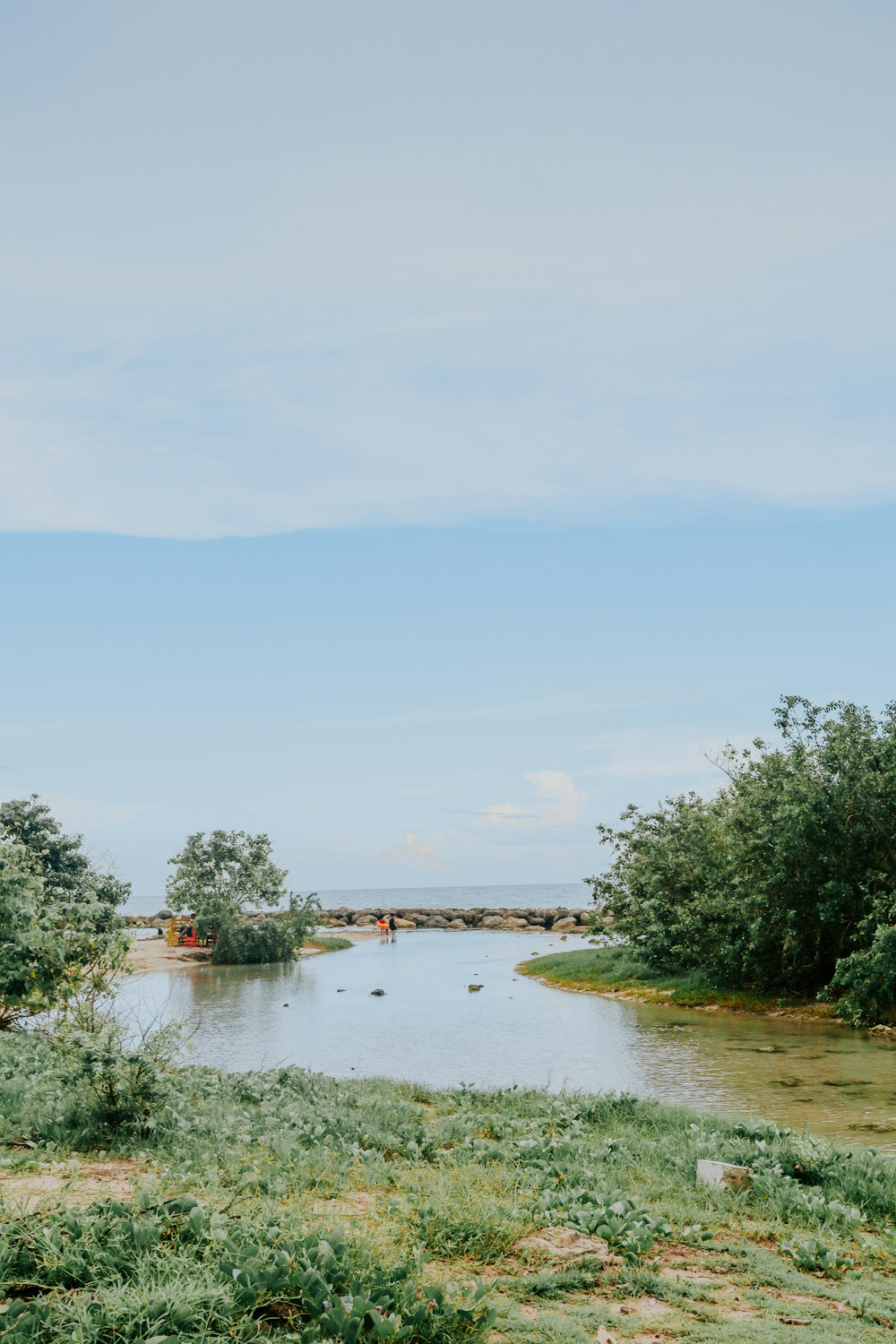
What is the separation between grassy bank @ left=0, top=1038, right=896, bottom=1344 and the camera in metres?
5.50

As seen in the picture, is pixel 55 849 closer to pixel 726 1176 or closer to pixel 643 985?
pixel 643 985

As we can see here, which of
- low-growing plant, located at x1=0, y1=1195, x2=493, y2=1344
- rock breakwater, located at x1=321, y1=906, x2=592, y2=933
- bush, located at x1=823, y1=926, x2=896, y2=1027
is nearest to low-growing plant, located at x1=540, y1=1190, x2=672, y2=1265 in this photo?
low-growing plant, located at x1=0, y1=1195, x2=493, y2=1344

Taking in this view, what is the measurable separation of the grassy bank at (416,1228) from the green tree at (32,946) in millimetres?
4054

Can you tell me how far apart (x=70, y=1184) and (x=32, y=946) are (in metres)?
12.6

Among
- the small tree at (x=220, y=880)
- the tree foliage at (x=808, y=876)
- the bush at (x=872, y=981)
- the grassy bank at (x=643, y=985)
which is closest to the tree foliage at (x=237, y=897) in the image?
the small tree at (x=220, y=880)

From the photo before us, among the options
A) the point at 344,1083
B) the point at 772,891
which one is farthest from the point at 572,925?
the point at 344,1083

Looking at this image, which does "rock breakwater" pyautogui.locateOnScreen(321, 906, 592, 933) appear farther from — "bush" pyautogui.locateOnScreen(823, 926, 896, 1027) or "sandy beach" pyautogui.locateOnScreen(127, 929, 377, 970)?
"bush" pyautogui.locateOnScreen(823, 926, 896, 1027)

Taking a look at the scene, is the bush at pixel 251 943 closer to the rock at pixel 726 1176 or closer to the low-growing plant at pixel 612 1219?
the rock at pixel 726 1176

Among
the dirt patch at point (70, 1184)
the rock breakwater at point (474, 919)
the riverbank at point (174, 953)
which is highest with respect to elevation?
the dirt patch at point (70, 1184)

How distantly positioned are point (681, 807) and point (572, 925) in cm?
4806

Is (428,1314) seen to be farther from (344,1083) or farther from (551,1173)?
(344,1083)

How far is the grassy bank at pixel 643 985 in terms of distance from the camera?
30.7 metres

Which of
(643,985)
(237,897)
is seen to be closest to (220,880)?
(237,897)

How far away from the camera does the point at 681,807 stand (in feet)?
130
